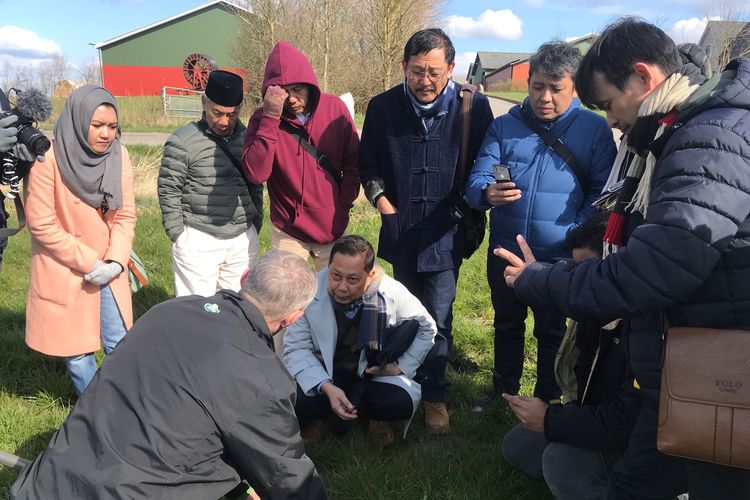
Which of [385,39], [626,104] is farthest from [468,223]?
[385,39]

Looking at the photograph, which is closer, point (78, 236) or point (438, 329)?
point (78, 236)

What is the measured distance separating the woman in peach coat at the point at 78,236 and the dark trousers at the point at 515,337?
2.24m

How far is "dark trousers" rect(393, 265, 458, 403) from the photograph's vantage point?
3.55 m

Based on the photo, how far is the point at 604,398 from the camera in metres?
2.49

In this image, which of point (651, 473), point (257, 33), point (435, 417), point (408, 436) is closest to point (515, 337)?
point (435, 417)

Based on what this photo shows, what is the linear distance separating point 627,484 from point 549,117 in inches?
74.0

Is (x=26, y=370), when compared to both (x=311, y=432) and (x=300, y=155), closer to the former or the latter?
(x=311, y=432)

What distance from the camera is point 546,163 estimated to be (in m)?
3.15

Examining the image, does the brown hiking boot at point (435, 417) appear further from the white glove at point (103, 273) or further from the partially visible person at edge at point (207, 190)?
the white glove at point (103, 273)

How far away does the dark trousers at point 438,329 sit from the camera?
11.7 ft

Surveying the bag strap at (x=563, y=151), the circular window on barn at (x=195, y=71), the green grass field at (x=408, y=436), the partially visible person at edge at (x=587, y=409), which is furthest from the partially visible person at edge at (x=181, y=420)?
the circular window on barn at (x=195, y=71)

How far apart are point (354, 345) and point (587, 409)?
4.59 ft

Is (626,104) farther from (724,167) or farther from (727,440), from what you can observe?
(727,440)

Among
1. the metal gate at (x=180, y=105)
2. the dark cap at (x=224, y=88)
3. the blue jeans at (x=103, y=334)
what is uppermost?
the metal gate at (x=180, y=105)
